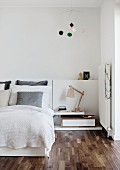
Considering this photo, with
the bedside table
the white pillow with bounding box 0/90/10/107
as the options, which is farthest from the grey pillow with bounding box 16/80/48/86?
the bedside table

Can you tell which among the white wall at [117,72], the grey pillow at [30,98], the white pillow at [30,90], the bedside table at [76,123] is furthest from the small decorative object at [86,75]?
the white wall at [117,72]

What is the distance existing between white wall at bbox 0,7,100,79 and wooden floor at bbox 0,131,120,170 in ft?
6.85

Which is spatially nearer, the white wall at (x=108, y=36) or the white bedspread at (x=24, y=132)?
the white bedspread at (x=24, y=132)

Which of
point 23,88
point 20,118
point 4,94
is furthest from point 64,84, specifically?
point 20,118

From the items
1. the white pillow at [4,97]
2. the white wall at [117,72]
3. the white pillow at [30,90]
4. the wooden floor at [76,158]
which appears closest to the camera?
the wooden floor at [76,158]

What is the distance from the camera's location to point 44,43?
6484mm

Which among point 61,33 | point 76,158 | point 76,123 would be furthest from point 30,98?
point 61,33

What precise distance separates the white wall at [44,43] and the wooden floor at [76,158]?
2088 millimetres

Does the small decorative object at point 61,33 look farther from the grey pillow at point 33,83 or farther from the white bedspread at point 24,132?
the white bedspread at point 24,132

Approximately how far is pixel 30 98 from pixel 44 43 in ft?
5.71

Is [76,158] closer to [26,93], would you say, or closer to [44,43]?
[26,93]

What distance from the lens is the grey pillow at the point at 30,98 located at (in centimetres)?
527

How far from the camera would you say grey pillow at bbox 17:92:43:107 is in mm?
5266

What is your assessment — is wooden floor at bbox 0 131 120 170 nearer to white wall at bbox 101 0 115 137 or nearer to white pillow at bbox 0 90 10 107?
white wall at bbox 101 0 115 137
